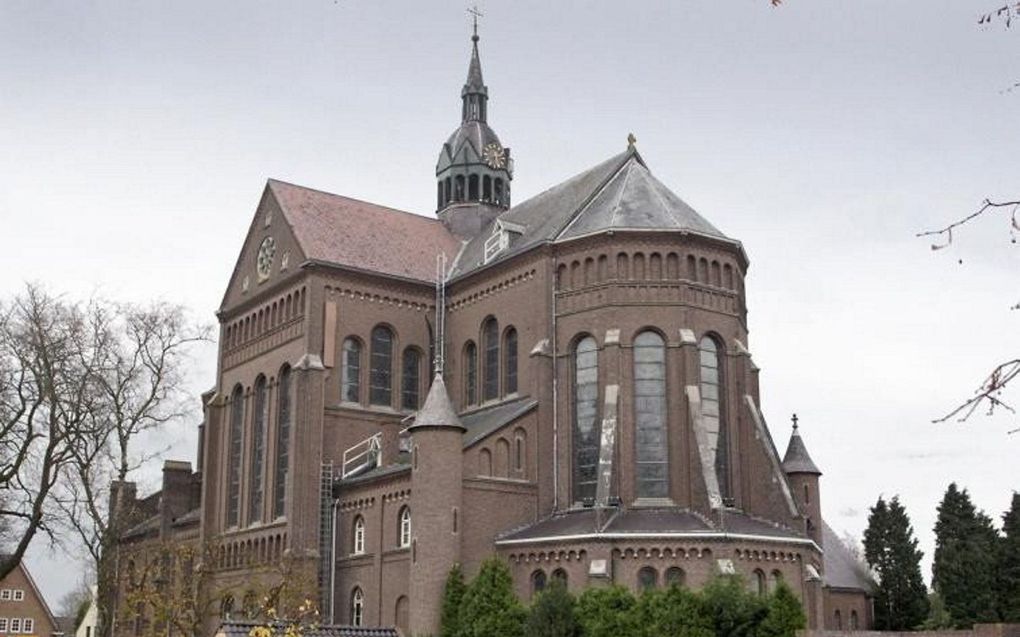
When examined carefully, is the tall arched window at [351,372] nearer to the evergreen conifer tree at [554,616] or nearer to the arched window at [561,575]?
the arched window at [561,575]

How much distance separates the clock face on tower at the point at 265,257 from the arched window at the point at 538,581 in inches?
809

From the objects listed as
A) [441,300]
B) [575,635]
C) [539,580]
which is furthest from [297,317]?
[575,635]

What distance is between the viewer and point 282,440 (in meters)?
51.4

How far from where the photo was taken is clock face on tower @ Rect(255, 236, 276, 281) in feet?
178

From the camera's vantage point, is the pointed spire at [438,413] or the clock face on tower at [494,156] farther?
the clock face on tower at [494,156]

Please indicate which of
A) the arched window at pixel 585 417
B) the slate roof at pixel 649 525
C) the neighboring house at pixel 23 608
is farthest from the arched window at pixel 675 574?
the neighboring house at pixel 23 608

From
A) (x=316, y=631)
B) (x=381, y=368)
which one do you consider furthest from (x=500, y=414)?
(x=316, y=631)

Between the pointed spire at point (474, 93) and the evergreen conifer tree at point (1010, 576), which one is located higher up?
the pointed spire at point (474, 93)

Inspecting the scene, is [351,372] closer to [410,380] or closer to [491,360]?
[410,380]

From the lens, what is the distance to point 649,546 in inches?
1539

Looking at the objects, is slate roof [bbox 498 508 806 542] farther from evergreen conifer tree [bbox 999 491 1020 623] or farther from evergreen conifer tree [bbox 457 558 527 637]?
evergreen conifer tree [bbox 999 491 1020 623]

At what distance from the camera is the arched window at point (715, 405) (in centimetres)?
4372

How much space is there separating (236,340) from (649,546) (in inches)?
1001

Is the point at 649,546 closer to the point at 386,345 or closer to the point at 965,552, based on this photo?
the point at 386,345
